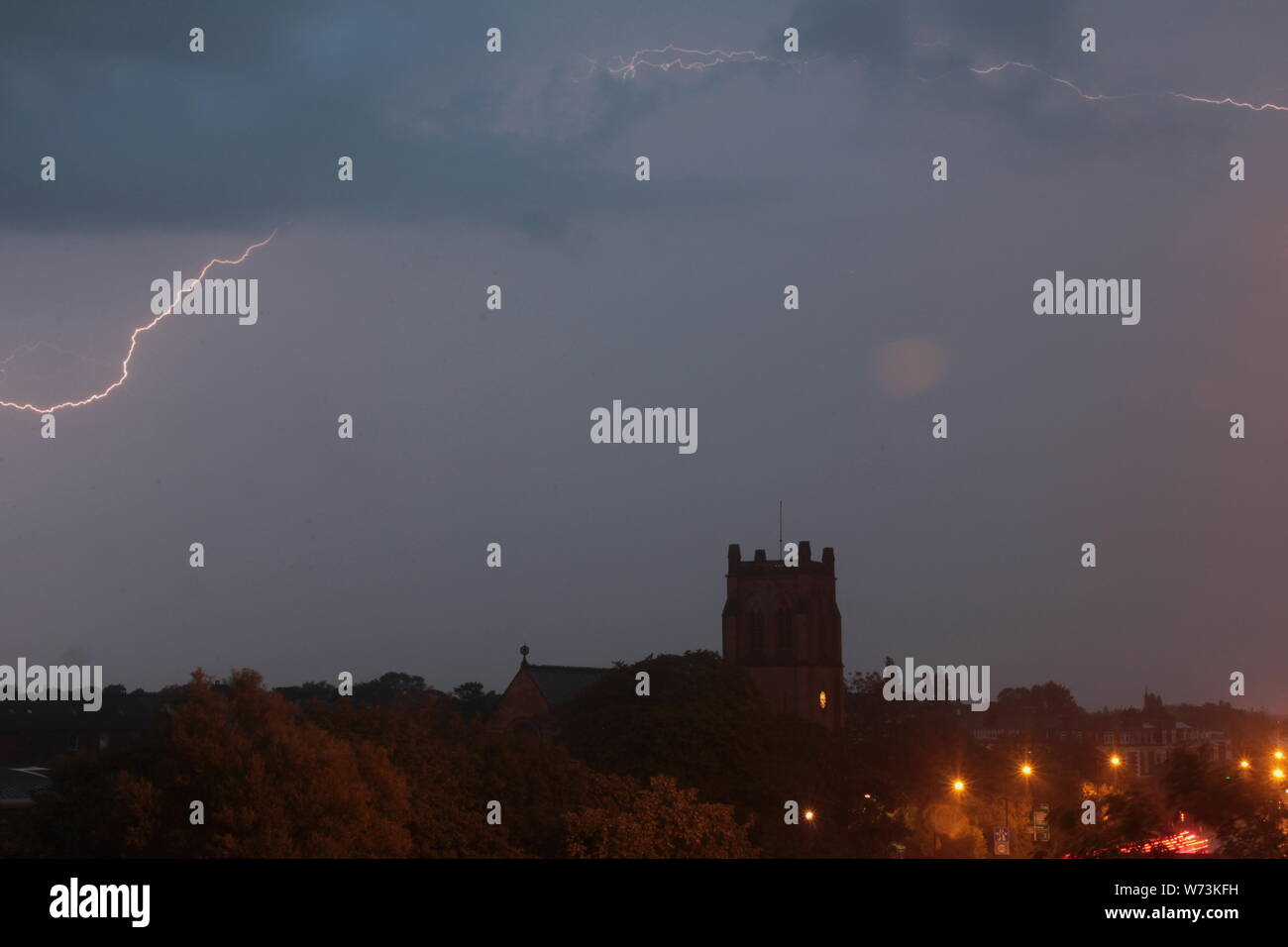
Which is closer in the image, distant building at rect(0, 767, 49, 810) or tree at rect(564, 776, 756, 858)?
tree at rect(564, 776, 756, 858)

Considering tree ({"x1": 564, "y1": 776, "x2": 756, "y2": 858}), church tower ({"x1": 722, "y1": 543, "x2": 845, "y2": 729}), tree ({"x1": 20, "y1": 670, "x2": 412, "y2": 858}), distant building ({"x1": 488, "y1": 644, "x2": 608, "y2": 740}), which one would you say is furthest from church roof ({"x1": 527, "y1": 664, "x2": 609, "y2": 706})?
tree ({"x1": 20, "y1": 670, "x2": 412, "y2": 858})

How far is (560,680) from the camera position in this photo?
425ft

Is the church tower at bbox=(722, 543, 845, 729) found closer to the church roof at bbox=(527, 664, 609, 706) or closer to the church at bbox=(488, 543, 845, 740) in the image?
the church at bbox=(488, 543, 845, 740)

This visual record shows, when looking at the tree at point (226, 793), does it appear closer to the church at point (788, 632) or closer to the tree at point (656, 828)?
the tree at point (656, 828)

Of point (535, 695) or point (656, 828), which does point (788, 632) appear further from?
point (656, 828)

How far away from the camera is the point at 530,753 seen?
188 feet

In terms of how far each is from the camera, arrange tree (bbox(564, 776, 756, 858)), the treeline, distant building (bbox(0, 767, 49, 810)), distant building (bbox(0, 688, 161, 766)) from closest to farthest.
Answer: the treeline
tree (bbox(564, 776, 756, 858))
distant building (bbox(0, 767, 49, 810))
distant building (bbox(0, 688, 161, 766))

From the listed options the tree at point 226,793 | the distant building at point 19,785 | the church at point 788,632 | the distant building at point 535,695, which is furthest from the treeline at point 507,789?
the church at point 788,632

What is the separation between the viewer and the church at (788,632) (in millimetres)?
133875

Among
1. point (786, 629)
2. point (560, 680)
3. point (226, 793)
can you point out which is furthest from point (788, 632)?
point (226, 793)

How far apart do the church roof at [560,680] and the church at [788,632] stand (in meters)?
0.56

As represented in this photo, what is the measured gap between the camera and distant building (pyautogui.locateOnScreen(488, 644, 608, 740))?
121 m
